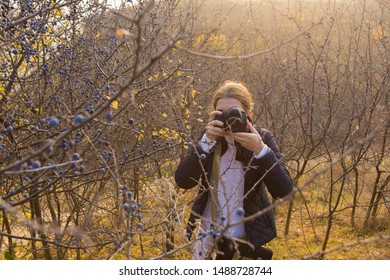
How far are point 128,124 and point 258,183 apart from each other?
847 millimetres

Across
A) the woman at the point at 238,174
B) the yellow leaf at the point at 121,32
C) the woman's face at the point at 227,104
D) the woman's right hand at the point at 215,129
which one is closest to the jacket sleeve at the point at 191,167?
the woman at the point at 238,174

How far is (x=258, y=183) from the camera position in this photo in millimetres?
2180

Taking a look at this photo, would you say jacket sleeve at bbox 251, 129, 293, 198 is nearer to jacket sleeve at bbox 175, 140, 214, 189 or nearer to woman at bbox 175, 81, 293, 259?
woman at bbox 175, 81, 293, 259

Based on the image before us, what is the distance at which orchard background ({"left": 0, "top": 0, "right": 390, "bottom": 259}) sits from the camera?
1587mm

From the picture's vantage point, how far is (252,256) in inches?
85.9

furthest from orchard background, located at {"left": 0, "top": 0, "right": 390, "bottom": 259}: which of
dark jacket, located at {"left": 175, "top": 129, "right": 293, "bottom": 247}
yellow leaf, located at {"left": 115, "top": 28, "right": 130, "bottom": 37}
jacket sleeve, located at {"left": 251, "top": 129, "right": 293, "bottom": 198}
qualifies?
jacket sleeve, located at {"left": 251, "top": 129, "right": 293, "bottom": 198}

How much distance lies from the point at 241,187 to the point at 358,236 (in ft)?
13.9

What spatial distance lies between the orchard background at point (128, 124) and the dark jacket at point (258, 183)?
0.49 ft

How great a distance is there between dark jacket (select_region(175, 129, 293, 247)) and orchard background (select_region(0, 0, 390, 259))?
0.15 meters

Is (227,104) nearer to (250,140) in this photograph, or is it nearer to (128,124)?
(250,140)

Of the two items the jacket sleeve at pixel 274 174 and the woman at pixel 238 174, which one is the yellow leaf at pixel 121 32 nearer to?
the woman at pixel 238 174
